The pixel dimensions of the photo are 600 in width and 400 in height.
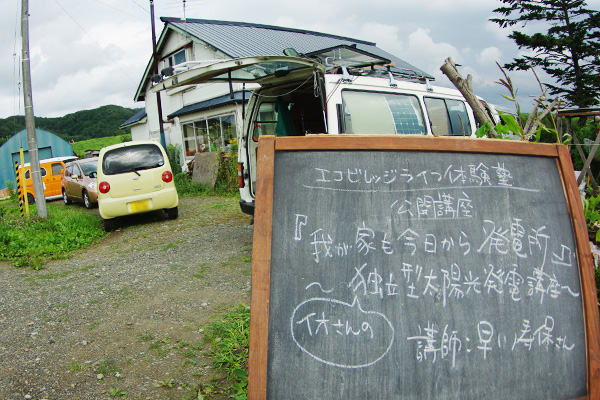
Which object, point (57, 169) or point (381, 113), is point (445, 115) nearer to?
point (381, 113)

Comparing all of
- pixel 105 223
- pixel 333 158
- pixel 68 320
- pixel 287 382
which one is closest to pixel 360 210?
pixel 333 158

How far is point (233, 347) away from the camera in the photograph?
347cm

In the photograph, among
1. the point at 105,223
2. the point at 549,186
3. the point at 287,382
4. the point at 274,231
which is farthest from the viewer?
the point at 105,223

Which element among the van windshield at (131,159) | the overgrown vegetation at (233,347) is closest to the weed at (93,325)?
the overgrown vegetation at (233,347)

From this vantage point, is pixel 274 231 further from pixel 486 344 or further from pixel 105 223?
pixel 105 223

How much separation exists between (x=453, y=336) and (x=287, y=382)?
74 centimetres

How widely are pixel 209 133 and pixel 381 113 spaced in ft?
41.6

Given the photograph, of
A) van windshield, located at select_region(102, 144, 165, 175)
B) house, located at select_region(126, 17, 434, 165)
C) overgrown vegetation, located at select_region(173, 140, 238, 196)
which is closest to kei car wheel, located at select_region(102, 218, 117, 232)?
van windshield, located at select_region(102, 144, 165, 175)

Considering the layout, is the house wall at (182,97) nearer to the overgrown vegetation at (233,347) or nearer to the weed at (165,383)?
the overgrown vegetation at (233,347)

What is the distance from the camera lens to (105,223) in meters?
8.90

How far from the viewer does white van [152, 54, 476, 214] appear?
4938mm

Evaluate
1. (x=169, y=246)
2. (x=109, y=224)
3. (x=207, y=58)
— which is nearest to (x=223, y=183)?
(x=109, y=224)

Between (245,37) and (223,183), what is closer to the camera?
(223,183)

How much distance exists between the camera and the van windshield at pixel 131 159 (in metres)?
8.63
